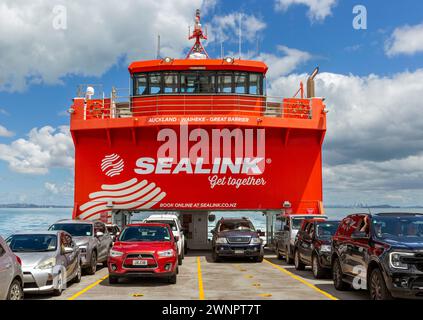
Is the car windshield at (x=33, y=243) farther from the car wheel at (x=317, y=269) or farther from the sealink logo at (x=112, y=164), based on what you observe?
the sealink logo at (x=112, y=164)

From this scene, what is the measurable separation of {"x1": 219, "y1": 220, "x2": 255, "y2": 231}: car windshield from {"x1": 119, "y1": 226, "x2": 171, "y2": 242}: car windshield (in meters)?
5.64

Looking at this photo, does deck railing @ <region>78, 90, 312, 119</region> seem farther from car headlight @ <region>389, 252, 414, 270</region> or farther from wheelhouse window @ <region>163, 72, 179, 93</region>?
car headlight @ <region>389, 252, 414, 270</region>

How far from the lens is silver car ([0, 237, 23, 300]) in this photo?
8078mm

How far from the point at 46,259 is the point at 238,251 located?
8656mm

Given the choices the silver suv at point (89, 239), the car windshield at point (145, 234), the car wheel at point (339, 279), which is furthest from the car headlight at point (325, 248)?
the silver suv at point (89, 239)

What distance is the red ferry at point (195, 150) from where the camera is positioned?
2245cm

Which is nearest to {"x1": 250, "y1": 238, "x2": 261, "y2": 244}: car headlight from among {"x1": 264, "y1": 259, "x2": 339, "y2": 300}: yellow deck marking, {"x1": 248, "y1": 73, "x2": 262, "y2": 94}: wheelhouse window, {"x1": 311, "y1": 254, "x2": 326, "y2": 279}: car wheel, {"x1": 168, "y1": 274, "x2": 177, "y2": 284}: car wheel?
{"x1": 264, "y1": 259, "x2": 339, "y2": 300}: yellow deck marking

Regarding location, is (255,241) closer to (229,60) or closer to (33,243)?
(33,243)

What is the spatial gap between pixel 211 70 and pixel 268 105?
10.6ft

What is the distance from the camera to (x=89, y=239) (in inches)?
599

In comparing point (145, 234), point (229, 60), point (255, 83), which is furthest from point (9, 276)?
point (255, 83)

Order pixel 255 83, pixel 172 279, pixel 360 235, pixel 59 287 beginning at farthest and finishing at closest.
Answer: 1. pixel 255 83
2. pixel 172 279
3. pixel 59 287
4. pixel 360 235

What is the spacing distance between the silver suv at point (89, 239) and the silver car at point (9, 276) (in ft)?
18.7
